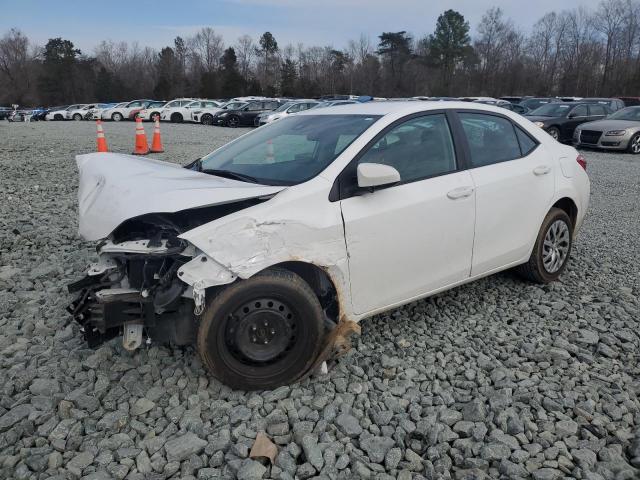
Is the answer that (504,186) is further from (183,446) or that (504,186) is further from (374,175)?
(183,446)

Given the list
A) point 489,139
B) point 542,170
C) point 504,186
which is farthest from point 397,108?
point 542,170

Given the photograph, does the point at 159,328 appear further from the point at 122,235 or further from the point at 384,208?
the point at 384,208

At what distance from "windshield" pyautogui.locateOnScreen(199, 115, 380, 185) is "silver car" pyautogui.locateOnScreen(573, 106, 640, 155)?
1469 centimetres

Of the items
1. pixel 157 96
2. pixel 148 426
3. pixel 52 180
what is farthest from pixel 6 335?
pixel 157 96

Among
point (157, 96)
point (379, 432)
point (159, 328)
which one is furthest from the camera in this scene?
point (157, 96)

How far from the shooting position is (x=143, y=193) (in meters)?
2.98

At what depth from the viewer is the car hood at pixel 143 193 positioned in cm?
283

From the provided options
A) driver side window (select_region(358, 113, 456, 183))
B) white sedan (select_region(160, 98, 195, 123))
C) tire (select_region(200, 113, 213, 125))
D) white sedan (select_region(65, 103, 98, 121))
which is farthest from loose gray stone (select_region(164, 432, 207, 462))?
white sedan (select_region(65, 103, 98, 121))

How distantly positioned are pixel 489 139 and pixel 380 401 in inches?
89.2

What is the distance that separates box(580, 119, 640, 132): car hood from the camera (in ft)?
52.0

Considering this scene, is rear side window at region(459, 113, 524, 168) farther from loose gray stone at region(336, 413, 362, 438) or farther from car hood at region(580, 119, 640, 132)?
car hood at region(580, 119, 640, 132)

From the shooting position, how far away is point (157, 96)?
234ft

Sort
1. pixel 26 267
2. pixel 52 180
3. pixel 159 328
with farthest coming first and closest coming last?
pixel 52 180 < pixel 26 267 < pixel 159 328

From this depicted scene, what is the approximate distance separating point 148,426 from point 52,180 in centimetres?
779
